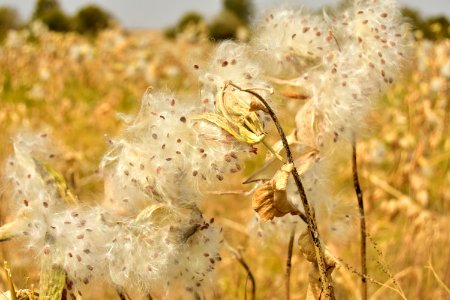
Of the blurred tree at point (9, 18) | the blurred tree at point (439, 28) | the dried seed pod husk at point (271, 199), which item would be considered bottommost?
the blurred tree at point (9, 18)

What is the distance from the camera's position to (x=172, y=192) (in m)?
0.77

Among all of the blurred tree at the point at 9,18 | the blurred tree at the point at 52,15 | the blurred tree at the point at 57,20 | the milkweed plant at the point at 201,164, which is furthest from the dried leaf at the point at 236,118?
the blurred tree at the point at 57,20

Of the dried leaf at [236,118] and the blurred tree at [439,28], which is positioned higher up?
the dried leaf at [236,118]

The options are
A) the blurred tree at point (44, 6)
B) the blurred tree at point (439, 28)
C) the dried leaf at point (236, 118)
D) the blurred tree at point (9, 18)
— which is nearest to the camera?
the dried leaf at point (236, 118)

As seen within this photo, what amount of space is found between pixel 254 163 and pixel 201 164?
3115 millimetres

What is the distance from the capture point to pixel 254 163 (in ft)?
12.7

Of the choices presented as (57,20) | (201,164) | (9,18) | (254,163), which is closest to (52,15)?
(57,20)

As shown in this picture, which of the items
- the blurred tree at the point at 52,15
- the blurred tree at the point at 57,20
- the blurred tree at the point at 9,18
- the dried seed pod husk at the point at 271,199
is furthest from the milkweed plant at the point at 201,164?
the blurred tree at the point at 57,20

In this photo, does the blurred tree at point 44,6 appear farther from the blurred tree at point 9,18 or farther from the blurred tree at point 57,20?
the blurred tree at point 9,18

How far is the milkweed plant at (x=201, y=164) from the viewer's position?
75cm

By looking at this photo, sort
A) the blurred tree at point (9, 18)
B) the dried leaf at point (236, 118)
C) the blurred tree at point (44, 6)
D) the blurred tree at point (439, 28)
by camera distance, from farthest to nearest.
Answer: the blurred tree at point (44, 6) < the blurred tree at point (9, 18) < the blurred tree at point (439, 28) < the dried leaf at point (236, 118)

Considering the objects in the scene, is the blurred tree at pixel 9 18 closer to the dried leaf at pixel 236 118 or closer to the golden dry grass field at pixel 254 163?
the golden dry grass field at pixel 254 163

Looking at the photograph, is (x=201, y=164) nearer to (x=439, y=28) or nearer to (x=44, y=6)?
(x=439, y=28)

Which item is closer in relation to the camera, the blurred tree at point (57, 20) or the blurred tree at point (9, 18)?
the blurred tree at point (9, 18)
